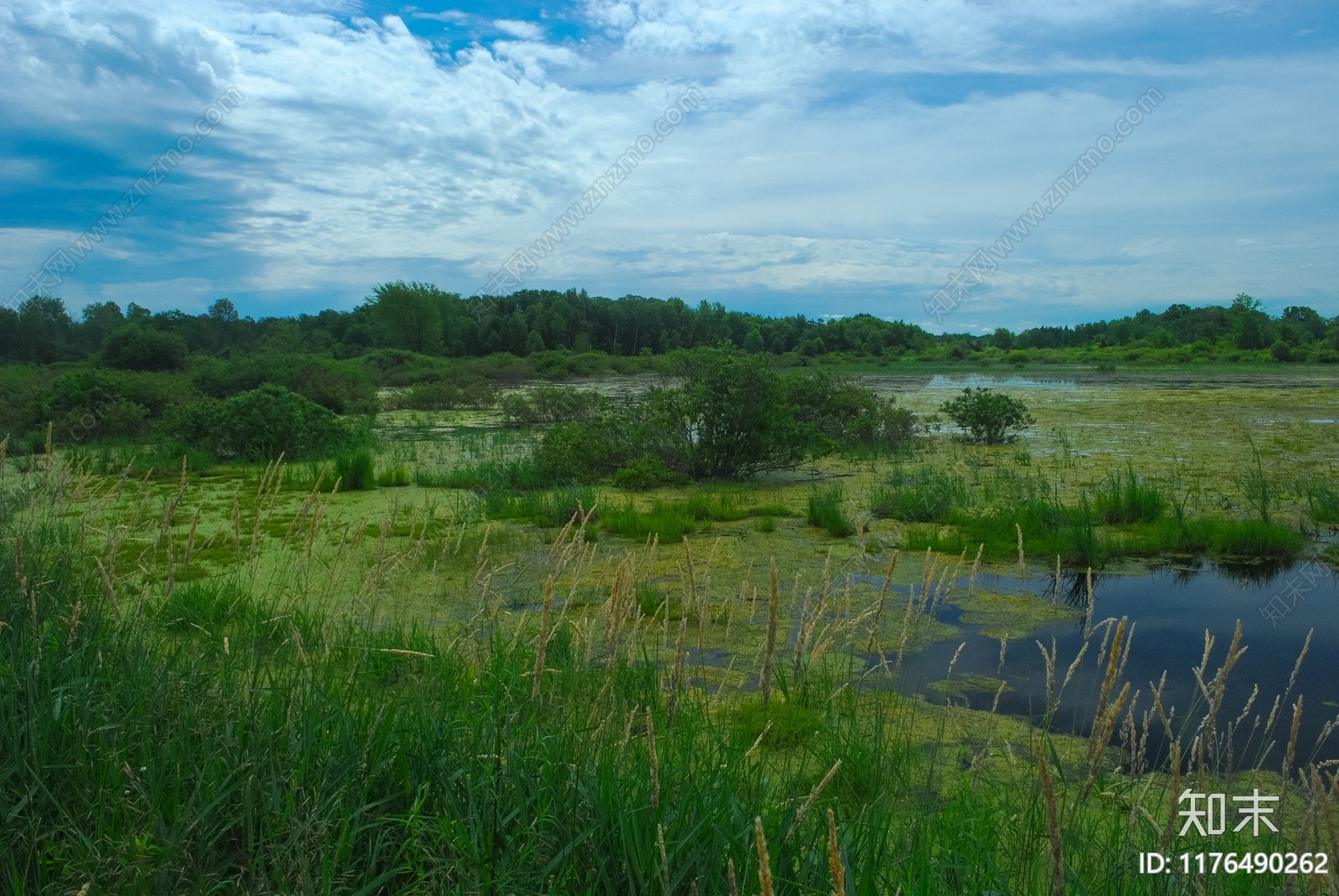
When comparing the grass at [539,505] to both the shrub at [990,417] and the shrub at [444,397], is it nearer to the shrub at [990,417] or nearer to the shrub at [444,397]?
the shrub at [990,417]

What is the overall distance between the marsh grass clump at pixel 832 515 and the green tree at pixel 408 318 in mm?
30562

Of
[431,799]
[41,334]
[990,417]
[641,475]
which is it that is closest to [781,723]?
[431,799]

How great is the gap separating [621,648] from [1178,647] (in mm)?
2924

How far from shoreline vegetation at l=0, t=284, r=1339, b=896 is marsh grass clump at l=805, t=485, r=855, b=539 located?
0.13 ft

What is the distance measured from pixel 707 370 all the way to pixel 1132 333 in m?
60.6

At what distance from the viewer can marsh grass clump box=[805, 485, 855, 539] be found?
664 cm

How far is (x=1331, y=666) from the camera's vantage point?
12.9ft

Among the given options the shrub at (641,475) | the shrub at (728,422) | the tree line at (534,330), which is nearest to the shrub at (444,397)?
the tree line at (534,330)

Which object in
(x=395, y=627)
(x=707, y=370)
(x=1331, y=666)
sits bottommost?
(x=1331, y=666)

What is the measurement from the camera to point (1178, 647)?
4246 millimetres

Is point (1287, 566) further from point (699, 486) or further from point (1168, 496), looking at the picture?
point (699, 486)

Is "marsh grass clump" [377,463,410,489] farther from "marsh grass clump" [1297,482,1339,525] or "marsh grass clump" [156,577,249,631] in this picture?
"marsh grass clump" [1297,482,1339,525]

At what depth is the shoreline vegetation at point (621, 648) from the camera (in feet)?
5.60

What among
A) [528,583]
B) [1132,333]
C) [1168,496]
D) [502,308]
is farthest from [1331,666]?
[1132,333]
